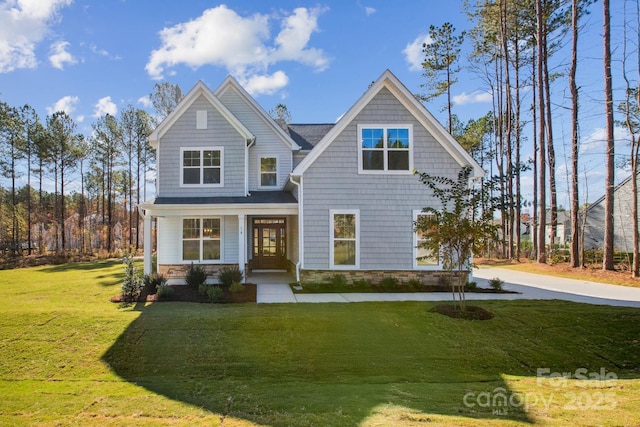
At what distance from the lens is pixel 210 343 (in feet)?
21.7

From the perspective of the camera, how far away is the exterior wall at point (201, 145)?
14633 millimetres

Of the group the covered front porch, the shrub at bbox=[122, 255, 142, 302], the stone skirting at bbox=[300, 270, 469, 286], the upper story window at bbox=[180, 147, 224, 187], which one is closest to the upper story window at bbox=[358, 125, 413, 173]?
the covered front porch

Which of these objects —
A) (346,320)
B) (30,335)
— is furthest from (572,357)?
(30,335)

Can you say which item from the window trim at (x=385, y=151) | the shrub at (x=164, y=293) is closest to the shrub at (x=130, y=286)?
the shrub at (x=164, y=293)

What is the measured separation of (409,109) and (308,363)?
32.1ft

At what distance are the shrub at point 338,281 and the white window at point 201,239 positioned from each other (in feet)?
16.6

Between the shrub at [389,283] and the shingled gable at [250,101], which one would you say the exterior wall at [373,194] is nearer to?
the shrub at [389,283]

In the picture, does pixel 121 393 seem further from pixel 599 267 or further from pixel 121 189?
pixel 121 189

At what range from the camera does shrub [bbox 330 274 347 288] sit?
12.2m

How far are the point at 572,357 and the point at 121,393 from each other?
7466 millimetres

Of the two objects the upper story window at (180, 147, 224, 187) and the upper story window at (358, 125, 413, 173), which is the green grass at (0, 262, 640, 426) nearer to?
the upper story window at (358, 125, 413, 173)

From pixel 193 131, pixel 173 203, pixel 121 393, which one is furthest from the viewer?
pixel 193 131

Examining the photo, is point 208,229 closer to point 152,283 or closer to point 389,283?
point 152,283

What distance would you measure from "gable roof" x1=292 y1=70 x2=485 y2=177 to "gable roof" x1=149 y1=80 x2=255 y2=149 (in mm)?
3712
